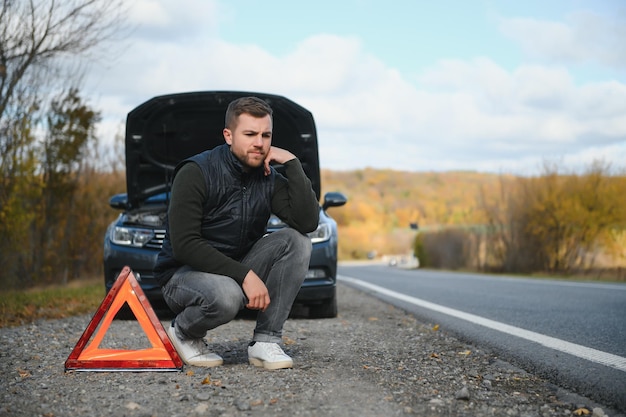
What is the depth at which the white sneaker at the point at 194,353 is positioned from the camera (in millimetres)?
4074

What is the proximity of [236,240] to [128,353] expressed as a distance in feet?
2.92

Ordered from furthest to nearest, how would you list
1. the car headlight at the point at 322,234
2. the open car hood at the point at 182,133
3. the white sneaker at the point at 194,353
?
the car headlight at the point at 322,234 < the open car hood at the point at 182,133 < the white sneaker at the point at 194,353

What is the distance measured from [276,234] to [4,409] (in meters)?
1.79

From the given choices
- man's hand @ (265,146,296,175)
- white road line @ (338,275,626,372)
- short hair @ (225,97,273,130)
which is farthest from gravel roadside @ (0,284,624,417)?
short hair @ (225,97,273,130)

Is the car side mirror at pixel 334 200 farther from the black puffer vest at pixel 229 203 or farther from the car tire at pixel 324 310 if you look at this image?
the black puffer vest at pixel 229 203

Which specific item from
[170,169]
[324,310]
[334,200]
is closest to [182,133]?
[170,169]

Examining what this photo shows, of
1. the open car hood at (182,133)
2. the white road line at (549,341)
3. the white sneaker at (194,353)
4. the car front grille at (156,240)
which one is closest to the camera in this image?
the white sneaker at (194,353)

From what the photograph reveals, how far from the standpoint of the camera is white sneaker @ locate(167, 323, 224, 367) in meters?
4.07

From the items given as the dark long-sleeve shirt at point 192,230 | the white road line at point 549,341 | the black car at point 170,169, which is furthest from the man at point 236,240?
the black car at point 170,169

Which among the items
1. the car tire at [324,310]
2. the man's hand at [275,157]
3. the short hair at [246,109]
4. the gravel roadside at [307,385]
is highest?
the short hair at [246,109]

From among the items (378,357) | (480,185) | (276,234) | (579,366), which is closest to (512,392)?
(579,366)

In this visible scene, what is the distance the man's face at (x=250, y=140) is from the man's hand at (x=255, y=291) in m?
0.63

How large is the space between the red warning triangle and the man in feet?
0.62

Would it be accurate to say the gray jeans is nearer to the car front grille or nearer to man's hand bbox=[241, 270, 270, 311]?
man's hand bbox=[241, 270, 270, 311]
